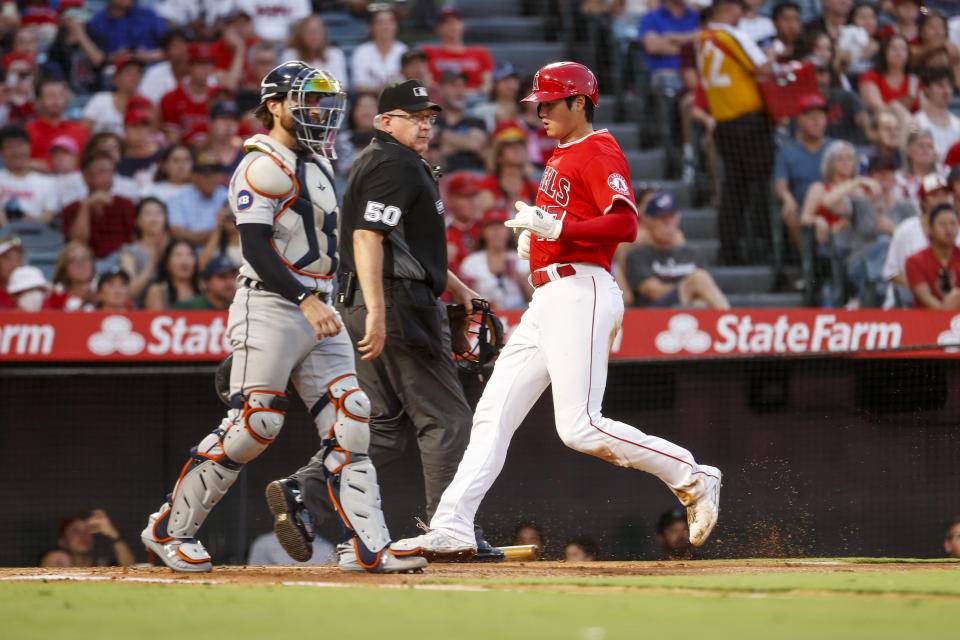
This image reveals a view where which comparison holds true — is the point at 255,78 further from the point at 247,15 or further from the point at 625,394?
the point at 625,394

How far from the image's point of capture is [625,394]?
7.93 metres

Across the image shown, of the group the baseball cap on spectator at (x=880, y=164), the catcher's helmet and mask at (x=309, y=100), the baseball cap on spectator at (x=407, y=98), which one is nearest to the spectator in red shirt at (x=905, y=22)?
the baseball cap on spectator at (x=880, y=164)

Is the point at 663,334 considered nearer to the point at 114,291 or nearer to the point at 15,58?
the point at 114,291

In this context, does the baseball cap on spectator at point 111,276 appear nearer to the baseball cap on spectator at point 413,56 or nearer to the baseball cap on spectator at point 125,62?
the baseball cap on spectator at point 125,62

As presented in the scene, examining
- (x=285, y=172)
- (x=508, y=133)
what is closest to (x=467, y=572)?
(x=285, y=172)

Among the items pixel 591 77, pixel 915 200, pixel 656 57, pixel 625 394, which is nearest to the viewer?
pixel 591 77

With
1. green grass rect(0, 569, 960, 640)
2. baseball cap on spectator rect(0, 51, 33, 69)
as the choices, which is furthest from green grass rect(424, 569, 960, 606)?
baseball cap on spectator rect(0, 51, 33, 69)

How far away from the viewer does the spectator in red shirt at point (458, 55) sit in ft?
35.5

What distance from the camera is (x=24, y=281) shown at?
8.18 metres

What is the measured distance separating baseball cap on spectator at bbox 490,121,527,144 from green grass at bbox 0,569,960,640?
552 centimetres

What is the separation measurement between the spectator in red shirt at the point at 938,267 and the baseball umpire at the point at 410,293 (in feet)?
14.4

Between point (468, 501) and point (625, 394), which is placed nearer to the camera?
point (468, 501)

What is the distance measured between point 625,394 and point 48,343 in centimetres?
350

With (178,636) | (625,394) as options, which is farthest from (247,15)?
(178,636)
